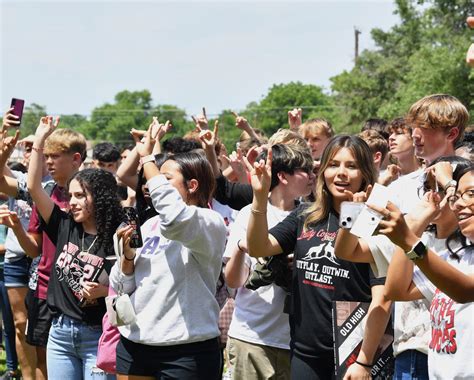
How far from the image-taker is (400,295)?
3.93 metres

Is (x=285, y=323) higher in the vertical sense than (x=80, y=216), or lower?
lower

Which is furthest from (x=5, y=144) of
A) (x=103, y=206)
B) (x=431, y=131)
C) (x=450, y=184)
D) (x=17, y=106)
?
(x=450, y=184)

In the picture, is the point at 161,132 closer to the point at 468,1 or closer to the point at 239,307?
the point at 239,307

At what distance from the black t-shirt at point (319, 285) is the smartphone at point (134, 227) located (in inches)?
30.2

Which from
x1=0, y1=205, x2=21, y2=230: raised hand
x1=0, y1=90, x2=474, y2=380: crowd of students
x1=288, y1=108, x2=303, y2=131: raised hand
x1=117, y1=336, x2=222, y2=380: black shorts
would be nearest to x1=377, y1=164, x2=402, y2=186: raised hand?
x1=0, y1=90, x2=474, y2=380: crowd of students

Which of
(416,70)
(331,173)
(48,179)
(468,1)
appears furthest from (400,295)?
(468,1)

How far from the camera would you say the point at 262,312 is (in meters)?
5.18

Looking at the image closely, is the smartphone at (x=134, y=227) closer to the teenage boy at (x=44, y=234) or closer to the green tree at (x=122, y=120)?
the teenage boy at (x=44, y=234)

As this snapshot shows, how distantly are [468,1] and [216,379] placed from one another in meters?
33.6

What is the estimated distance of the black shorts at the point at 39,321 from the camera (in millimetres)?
6340

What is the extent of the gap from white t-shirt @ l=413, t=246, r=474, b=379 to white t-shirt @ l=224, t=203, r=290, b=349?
61.2 inches

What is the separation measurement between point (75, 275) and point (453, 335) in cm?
284

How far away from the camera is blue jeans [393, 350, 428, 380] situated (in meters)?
4.18

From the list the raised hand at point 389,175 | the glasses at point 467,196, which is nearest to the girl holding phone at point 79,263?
the raised hand at point 389,175
